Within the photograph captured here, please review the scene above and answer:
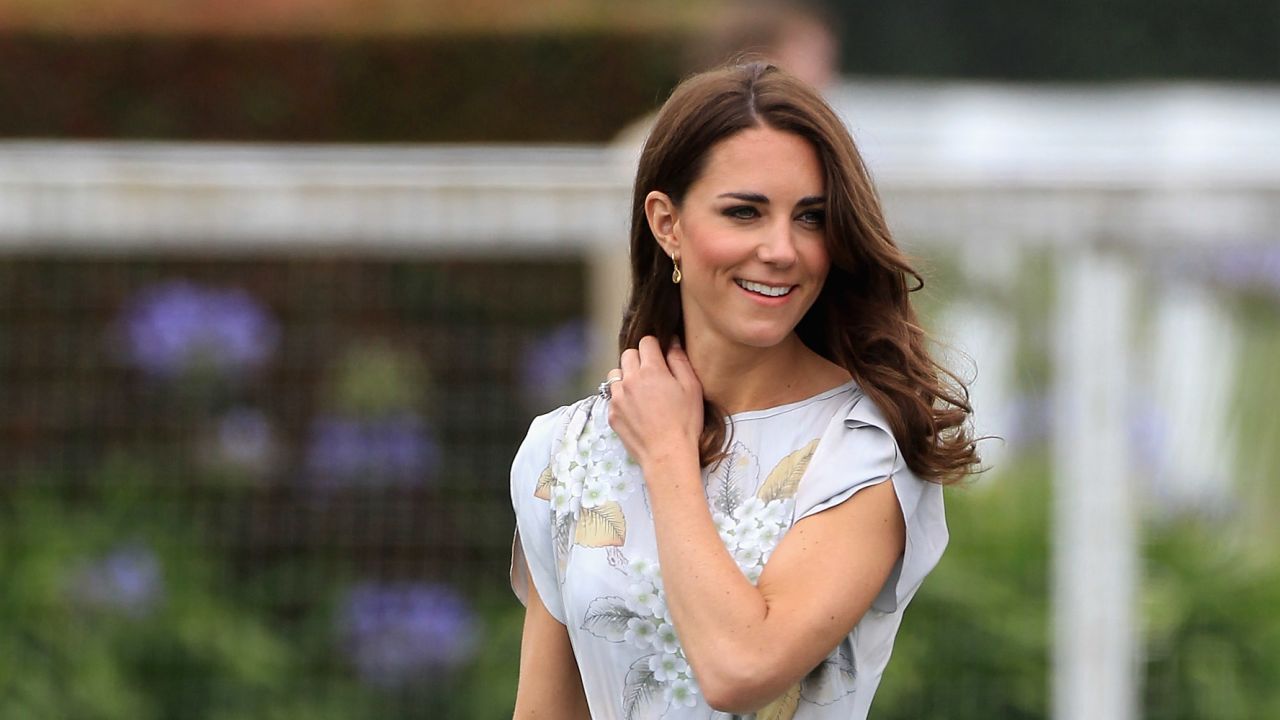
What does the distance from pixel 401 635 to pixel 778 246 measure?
3353 millimetres

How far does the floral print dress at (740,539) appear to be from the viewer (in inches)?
77.6

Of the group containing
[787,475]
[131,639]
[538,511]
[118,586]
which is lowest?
[131,639]

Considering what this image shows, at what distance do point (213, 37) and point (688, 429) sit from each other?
166 inches

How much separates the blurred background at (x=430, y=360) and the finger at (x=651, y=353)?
94.0 inches

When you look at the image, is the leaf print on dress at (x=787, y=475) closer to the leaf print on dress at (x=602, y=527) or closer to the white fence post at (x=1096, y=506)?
the leaf print on dress at (x=602, y=527)

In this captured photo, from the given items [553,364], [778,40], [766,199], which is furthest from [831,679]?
[553,364]

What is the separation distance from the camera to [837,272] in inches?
80.6

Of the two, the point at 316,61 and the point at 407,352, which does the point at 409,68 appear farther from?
the point at 407,352

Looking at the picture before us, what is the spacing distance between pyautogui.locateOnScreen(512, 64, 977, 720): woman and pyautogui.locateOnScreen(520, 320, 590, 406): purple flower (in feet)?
10.2

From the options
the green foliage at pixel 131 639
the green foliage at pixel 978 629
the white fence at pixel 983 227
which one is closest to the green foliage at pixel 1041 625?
the green foliage at pixel 978 629

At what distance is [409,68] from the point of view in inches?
233

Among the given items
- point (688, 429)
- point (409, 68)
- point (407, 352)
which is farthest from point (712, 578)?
point (409, 68)

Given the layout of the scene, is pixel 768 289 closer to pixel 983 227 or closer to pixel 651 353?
pixel 651 353

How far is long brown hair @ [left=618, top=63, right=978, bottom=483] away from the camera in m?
1.93
